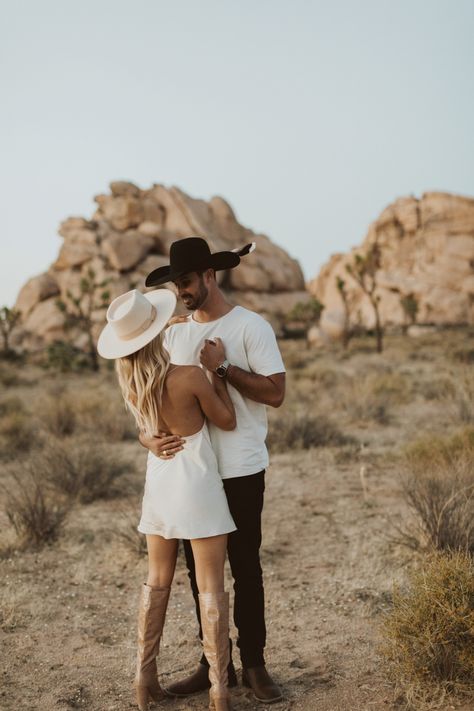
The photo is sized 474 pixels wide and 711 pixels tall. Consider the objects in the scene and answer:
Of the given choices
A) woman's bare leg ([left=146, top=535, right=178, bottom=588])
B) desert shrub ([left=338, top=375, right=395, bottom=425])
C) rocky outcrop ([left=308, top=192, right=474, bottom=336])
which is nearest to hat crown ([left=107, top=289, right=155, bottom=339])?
woman's bare leg ([left=146, top=535, right=178, bottom=588])

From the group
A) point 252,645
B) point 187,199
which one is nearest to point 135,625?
point 252,645

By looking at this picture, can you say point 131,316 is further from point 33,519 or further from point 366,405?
point 366,405

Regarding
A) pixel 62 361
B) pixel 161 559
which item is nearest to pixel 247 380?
pixel 161 559

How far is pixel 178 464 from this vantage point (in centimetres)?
325

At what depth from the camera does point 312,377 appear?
2066cm

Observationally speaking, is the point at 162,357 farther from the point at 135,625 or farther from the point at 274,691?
the point at 135,625

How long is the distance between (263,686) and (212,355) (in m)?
1.80

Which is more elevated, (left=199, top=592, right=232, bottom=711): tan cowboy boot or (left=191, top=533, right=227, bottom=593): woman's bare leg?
(left=191, top=533, right=227, bottom=593): woman's bare leg

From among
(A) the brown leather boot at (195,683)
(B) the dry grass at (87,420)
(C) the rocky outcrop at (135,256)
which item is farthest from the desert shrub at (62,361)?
(A) the brown leather boot at (195,683)

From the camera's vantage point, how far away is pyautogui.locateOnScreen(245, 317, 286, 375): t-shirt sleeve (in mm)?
3373

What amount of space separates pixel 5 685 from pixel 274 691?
1.60 metres

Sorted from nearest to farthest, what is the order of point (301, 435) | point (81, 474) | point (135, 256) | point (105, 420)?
1. point (81, 474)
2. point (301, 435)
3. point (105, 420)
4. point (135, 256)

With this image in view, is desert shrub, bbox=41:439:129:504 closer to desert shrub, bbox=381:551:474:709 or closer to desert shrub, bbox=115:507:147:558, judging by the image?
desert shrub, bbox=115:507:147:558

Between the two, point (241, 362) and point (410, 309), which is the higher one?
point (241, 362)
